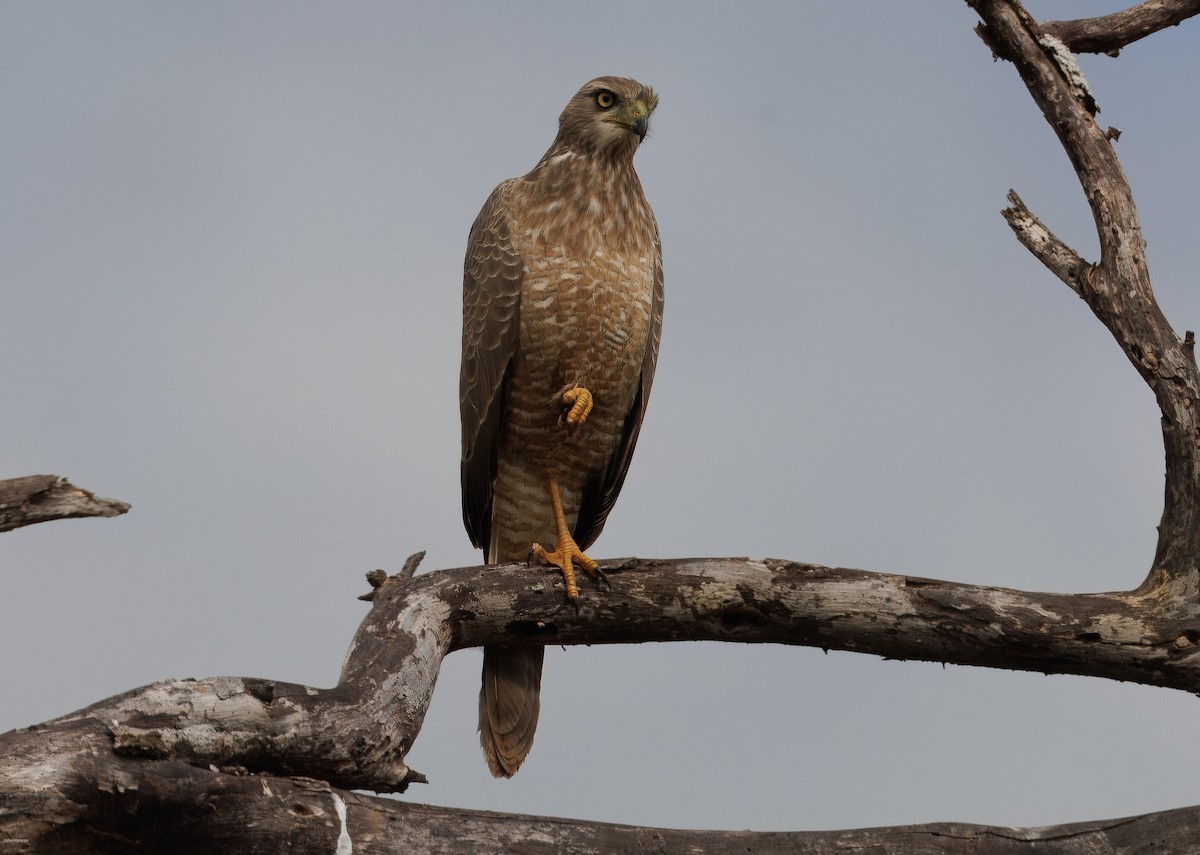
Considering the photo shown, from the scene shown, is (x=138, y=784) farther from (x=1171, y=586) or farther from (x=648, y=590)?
(x=1171, y=586)

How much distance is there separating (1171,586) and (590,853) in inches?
104

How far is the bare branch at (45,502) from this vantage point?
3498 mm

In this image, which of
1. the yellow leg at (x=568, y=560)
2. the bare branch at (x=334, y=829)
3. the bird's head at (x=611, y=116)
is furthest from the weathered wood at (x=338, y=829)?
the bird's head at (x=611, y=116)

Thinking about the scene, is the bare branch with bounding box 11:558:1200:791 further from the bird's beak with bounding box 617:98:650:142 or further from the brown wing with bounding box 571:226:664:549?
the bird's beak with bounding box 617:98:650:142

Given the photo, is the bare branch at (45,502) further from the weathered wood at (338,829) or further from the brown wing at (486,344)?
the brown wing at (486,344)

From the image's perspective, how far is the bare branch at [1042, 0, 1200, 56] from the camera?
5992 mm

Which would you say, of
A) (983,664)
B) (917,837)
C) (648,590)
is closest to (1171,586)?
(983,664)

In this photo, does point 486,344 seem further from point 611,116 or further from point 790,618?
point 790,618

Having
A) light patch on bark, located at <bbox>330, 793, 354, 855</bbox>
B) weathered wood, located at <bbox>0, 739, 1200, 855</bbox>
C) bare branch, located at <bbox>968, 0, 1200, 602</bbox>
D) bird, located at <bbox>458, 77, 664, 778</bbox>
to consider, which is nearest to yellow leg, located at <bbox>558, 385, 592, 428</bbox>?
bird, located at <bbox>458, 77, 664, 778</bbox>

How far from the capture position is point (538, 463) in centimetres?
593

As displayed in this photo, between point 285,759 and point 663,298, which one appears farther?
point 663,298

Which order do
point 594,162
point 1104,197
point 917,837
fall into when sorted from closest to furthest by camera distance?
point 917,837
point 1104,197
point 594,162

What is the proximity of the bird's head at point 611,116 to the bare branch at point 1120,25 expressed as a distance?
1.93 m

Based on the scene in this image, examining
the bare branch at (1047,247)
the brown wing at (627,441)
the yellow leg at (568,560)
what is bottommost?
the yellow leg at (568,560)
